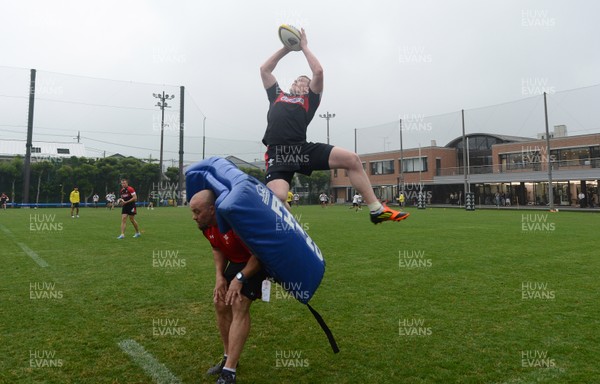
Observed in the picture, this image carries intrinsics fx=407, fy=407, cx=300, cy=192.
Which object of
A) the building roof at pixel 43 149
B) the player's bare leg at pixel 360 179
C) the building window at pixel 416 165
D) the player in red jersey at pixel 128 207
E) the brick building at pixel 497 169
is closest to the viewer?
the player's bare leg at pixel 360 179

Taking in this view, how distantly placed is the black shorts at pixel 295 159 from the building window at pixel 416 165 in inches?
2011

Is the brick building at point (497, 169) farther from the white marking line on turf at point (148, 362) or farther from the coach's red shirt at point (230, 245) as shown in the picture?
the coach's red shirt at point (230, 245)

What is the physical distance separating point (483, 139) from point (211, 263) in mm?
50291

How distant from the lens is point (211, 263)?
26.7 ft

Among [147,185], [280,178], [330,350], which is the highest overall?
[147,185]

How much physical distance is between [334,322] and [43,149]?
67.3m

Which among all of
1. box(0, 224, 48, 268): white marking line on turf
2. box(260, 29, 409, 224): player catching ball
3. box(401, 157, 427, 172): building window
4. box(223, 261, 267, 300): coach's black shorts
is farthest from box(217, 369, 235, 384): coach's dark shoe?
box(401, 157, 427, 172): building window

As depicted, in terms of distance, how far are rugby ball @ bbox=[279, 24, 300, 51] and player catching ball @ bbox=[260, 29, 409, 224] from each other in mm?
55

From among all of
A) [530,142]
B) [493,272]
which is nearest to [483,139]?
[530,142]

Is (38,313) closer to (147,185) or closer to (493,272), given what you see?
(493,272)

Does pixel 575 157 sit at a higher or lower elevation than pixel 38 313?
higher

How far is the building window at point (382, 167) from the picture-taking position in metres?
57.7

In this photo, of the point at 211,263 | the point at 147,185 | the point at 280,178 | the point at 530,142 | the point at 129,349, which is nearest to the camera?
the point at 129,349

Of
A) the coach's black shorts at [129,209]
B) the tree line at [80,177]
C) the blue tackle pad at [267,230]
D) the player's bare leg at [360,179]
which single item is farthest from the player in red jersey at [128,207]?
the tree line at [80,177]
